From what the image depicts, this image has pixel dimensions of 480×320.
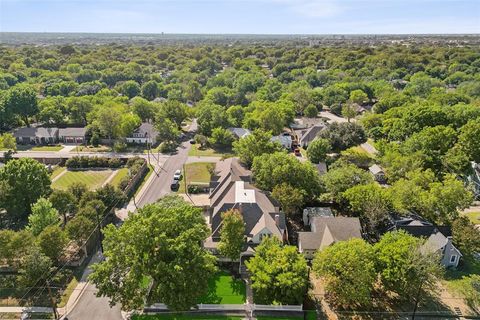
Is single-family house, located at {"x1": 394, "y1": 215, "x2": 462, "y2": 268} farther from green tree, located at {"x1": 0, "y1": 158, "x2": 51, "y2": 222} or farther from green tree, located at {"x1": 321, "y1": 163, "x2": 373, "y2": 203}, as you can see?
green tree, located at {"x1": 0, "y1": 158, "x2": 51, "y2": 222}

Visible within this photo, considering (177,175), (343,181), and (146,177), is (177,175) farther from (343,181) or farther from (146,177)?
(343,181)

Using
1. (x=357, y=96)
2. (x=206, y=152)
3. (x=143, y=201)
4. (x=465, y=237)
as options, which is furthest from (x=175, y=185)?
(x=357, y=96)

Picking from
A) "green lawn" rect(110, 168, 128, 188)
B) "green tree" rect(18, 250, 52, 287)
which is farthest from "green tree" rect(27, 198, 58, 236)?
"green lawn" rect(110, 168, 128, 188)

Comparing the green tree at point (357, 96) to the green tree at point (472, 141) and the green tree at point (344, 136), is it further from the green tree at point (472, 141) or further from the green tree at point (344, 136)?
the green tree at point (472, 141)

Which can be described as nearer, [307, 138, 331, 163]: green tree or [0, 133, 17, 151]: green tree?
[307, 138, 331, 163]: green tree

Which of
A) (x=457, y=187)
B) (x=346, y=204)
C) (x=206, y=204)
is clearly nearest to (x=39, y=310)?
(x=206, y=204)

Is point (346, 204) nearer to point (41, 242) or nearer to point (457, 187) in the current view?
point (457, 187)

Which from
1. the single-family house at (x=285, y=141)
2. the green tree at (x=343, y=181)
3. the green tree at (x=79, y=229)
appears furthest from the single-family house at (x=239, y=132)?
the green tree at (x=79, y=229)

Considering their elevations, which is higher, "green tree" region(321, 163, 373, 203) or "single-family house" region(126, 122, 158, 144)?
"green tree" region(321, 163, 373, 203)
